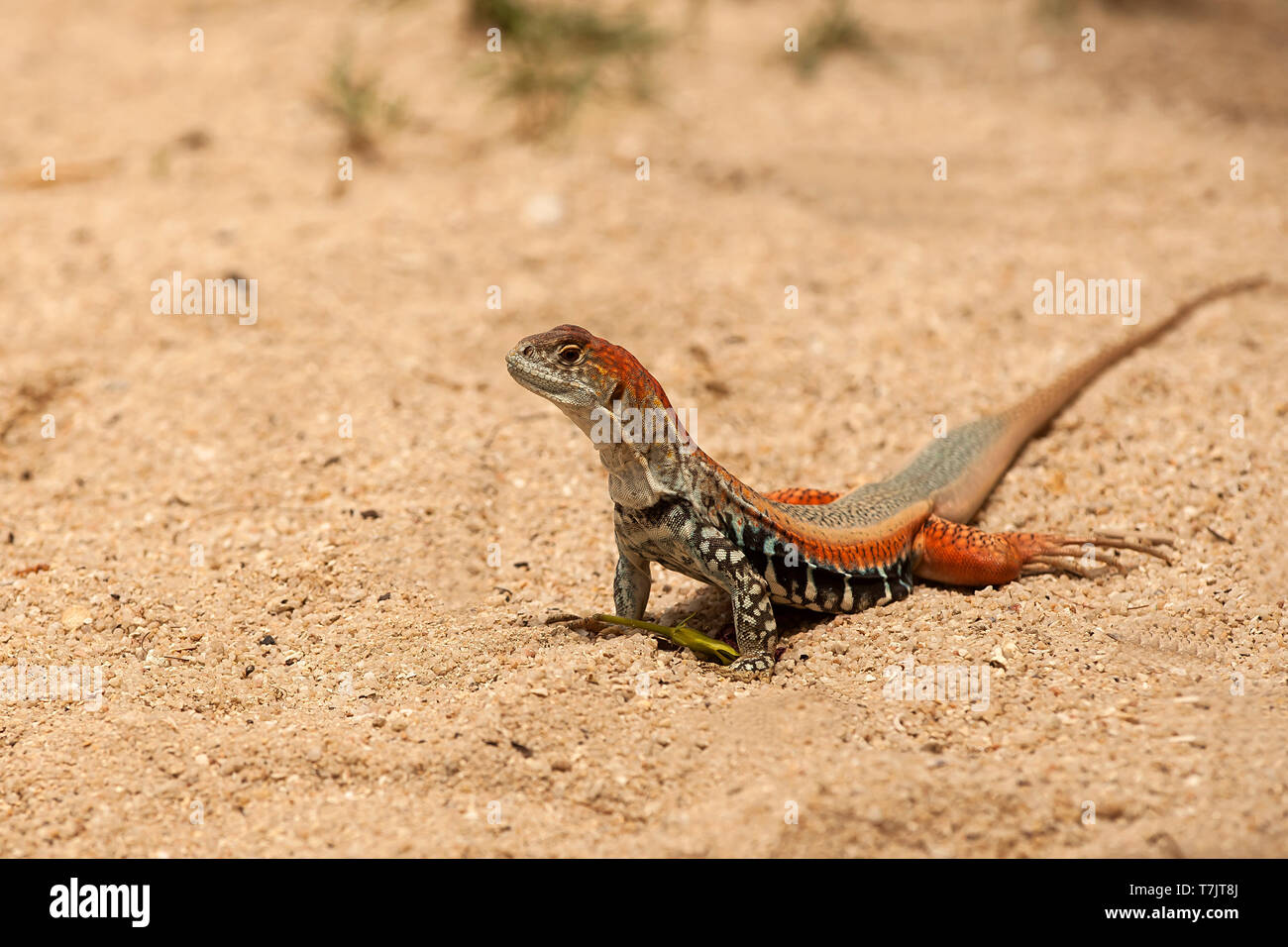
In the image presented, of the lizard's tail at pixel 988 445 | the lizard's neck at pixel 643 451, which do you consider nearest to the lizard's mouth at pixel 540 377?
the lizard's neck at pixel 643 451

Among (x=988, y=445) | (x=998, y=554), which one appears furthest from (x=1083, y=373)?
(x=998, y=554)

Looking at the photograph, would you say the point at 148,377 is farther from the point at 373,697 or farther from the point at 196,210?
the point at 373,697

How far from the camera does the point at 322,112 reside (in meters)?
9.11

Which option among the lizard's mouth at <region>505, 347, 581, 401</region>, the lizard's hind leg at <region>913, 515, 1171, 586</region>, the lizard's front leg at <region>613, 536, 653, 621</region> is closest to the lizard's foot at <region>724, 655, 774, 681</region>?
the lizard's front leg at <region>613, 536, 653, 621</region>

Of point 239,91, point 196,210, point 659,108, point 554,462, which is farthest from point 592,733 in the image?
point 239,91

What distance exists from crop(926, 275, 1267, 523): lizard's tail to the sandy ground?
147 mm

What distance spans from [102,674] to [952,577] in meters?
3.17

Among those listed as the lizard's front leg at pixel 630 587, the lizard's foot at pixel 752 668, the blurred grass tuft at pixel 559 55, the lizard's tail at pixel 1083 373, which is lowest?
the lizard's foot at pixel 752 668

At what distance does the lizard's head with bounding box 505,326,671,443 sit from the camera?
375cm

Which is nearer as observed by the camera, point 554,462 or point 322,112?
point 554,462

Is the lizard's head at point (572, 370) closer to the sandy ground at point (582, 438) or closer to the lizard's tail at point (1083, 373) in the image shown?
the sandy ground at point (582, 438)

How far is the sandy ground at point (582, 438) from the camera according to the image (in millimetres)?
3473

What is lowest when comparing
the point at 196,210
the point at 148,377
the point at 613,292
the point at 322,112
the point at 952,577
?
the point at 952,577

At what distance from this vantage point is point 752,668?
3.96 m
